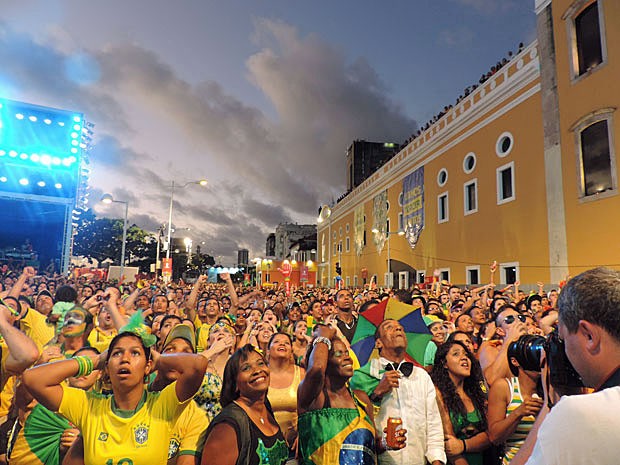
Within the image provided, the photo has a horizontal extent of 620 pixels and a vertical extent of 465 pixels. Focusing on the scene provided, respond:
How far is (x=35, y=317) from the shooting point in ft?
20.0

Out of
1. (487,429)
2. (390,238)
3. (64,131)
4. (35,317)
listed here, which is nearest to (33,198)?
(64,131)

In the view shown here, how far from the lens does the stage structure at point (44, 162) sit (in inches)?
910

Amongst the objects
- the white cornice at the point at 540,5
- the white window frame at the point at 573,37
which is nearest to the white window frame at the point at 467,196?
the white window frame at the point at 573,37

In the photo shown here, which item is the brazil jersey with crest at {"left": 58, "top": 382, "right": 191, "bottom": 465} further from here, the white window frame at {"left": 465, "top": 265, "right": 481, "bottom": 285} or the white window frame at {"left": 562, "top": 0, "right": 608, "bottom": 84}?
the white window frame at {"left": 465, "top": 265, "right": 481, "bottom": 285}

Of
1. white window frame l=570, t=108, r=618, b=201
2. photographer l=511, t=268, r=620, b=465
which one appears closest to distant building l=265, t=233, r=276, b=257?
white window frame l=570, t=108, r=618, b=201

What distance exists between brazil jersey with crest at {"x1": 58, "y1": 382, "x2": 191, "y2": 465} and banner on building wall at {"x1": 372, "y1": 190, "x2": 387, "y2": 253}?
31185 millimetres

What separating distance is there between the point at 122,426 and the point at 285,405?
1442 millimetres

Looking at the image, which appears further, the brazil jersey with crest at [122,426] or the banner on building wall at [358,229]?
the banner on building wall at [358,229]

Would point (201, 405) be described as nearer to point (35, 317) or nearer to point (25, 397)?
point (25, 397)

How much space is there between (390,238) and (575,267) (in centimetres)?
1770

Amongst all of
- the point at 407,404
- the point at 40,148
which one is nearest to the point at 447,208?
the point at 407,404

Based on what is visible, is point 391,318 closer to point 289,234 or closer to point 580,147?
point 580,147

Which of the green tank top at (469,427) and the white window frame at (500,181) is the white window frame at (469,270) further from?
the green tank top at (469,427)

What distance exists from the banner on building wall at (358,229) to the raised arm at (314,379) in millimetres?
36519
